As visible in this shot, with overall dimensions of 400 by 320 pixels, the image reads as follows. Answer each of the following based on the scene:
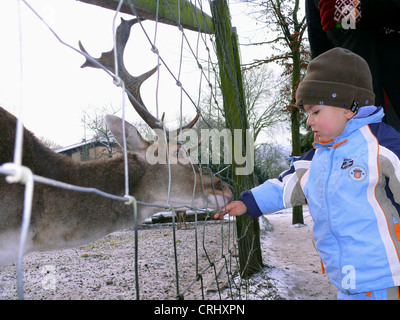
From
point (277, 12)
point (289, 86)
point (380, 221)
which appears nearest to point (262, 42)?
point (277, 12)

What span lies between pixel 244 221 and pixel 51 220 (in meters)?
2.13

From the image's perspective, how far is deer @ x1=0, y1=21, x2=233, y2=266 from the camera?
2100 millimetres

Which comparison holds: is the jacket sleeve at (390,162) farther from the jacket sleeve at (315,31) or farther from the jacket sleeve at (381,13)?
the jacket sleeve at (315,31)

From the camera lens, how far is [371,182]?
1.57 metres

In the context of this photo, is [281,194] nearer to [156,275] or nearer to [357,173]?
[357,173]

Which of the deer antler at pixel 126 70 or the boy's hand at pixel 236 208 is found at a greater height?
the deer antler at pixel 126 70

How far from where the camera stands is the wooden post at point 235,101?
364 centimetres

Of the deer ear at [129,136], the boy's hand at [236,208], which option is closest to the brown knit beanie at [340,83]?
the boy's hand at [236,208]

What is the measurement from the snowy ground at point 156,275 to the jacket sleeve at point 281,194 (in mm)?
466

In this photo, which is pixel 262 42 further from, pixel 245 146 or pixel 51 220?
pixel 51 220

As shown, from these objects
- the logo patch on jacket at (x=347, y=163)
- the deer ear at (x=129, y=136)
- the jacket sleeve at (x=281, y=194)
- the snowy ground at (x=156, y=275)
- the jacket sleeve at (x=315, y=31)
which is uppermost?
the jacket sleeve at (x=315, y=31)

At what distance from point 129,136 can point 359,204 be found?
196 cm

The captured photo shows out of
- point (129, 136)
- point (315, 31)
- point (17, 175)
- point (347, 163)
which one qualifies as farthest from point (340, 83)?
point (129, 136)
